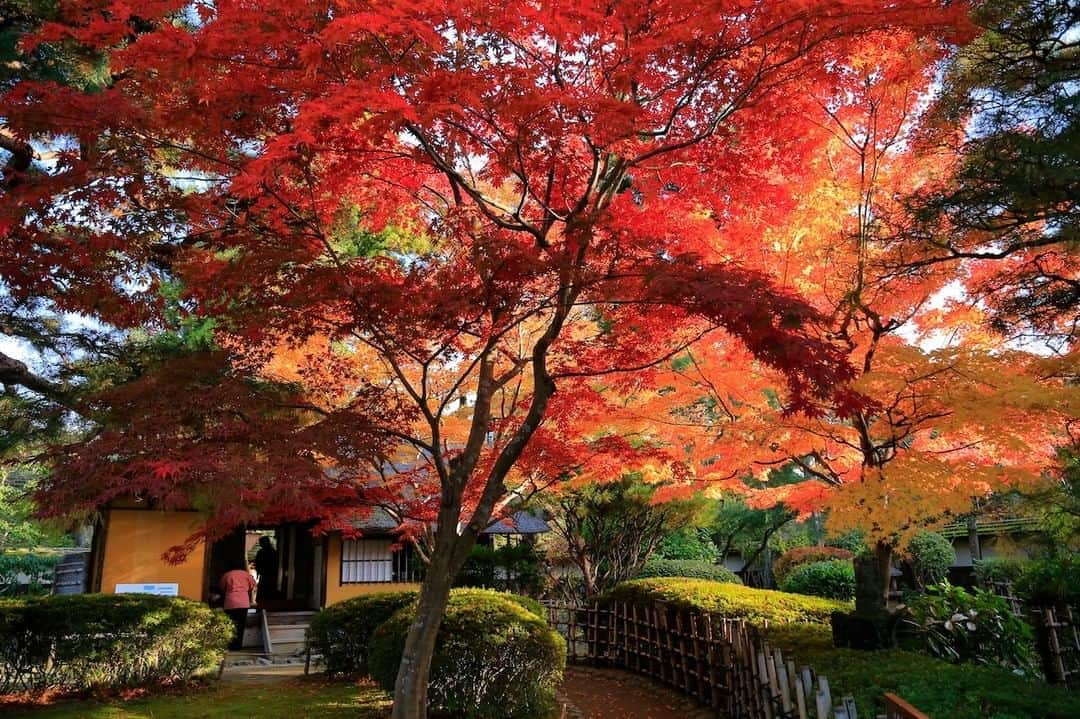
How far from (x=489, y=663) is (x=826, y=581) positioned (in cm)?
1240

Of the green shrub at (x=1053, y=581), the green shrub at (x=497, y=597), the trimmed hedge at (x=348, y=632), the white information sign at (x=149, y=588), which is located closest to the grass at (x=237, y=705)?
the trimmed hedge at (x=348, y=632)

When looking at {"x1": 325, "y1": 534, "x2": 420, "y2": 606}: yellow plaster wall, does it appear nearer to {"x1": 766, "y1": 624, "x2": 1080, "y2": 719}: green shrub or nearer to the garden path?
the garden path

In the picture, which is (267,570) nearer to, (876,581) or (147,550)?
(147,550)

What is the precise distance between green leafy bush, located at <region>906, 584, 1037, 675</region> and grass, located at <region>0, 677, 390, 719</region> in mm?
6352

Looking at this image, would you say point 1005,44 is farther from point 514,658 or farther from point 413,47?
point 514,658

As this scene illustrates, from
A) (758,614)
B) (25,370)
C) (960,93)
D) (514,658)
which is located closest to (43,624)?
(25,370)

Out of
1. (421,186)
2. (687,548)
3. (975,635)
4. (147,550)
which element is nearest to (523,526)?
(687,548)

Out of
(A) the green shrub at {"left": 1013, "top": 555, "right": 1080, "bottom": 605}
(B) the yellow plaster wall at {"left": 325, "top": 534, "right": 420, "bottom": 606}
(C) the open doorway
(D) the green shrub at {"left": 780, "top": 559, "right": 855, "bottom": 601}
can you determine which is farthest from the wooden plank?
(D) the green shrub at {"left": 780, "top": 559, "right": 855, "bottom": 601}

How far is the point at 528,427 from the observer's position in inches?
→ 236

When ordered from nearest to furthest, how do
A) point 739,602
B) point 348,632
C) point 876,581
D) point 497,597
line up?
point 876,581 → point 497,597 → point 739,602 → point 348,632

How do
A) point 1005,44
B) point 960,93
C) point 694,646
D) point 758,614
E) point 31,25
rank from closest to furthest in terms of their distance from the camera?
point 1005,44, point 960,93, point 31,25, point 694,646, point 758,614

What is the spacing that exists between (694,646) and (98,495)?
671 cm

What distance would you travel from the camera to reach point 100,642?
8812mm

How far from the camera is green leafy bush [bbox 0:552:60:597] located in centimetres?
2134
